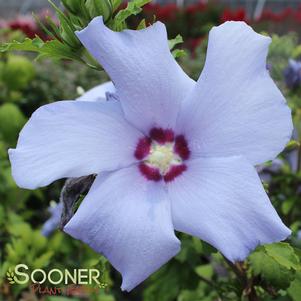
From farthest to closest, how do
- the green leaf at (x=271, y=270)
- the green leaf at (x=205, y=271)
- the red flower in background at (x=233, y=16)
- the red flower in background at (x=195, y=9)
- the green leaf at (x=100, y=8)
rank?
the red flower in background at (x=195, y=9)
the red flower in background at (x=233, y=16)
the green leaf at (x=205, y=271)
the green leaf at (x=271, y=270)
the green leaf at (x=100, y=8)

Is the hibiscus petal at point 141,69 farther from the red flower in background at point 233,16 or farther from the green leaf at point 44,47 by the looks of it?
the red flower in background at point 233,16

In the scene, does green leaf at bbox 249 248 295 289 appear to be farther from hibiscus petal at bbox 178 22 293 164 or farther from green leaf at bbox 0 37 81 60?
green leaf at bbox 0 37 81 60

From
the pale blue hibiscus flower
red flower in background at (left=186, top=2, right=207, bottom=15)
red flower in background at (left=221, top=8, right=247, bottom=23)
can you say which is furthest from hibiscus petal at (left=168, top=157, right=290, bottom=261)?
red flower in background at (left=186, top=2, right=207, bottom=15)

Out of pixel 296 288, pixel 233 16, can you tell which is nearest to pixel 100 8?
pixel 296 288

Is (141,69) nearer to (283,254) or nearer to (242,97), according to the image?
(242,97)

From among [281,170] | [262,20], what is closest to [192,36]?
[262,20]

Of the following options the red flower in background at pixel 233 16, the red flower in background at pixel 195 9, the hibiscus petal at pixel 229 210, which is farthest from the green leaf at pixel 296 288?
the red flower in background at pixel 195 9

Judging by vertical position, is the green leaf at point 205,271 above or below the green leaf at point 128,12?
below
